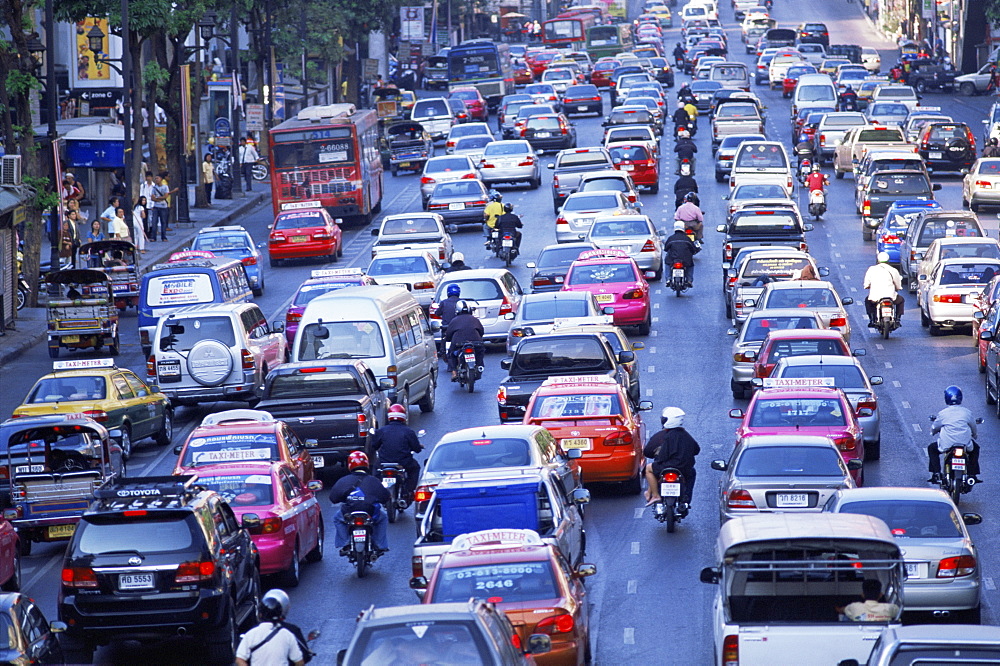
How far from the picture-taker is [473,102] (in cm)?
7581

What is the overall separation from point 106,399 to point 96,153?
22858 millimetres

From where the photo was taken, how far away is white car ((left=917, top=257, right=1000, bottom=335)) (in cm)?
3133

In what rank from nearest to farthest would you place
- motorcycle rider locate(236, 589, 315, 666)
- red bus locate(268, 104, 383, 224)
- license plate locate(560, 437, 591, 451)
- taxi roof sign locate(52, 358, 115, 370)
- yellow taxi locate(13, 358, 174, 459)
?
1. motorcycle rider locate(236, 589, 315, 666)
2. license plate locate(560, 437, 591, 451)
3. yellow taxi locate(13, 358, 174, 459)
4. taxi roof sign locate(52, 358, 115, 370)
5. red bus locate(268, 104, 383, 224)

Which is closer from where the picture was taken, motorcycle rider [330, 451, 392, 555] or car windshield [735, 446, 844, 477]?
car windshield [735, 446, 844, 477]

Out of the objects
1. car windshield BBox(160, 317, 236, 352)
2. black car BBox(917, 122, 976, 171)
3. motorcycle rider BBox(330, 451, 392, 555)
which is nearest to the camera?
motorcycle rider BBox(330, 451, 392, 555)

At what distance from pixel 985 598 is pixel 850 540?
16.5ft

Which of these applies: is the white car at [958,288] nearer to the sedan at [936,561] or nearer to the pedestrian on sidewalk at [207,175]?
the sedan at [936,561]

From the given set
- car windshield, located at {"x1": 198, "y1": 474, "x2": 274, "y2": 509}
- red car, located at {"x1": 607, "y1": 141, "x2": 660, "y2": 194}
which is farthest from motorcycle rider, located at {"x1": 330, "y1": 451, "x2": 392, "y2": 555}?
red car, located at {"x1": 607, "y1": 141, "x2": 660, "y2": 194}

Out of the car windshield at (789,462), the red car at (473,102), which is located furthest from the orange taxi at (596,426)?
the red car at (473,102)

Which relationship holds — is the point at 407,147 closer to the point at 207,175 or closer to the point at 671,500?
the point at 207,175

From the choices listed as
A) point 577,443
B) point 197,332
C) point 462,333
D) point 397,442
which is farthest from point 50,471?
point 462,333

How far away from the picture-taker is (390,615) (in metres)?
10.9

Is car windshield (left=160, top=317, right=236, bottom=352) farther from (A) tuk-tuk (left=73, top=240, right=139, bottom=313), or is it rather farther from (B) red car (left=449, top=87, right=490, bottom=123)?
(B) red car (left=449, top=87, right=490, bottom=123)

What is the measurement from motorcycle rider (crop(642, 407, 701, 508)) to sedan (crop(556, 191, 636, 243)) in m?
20.3
